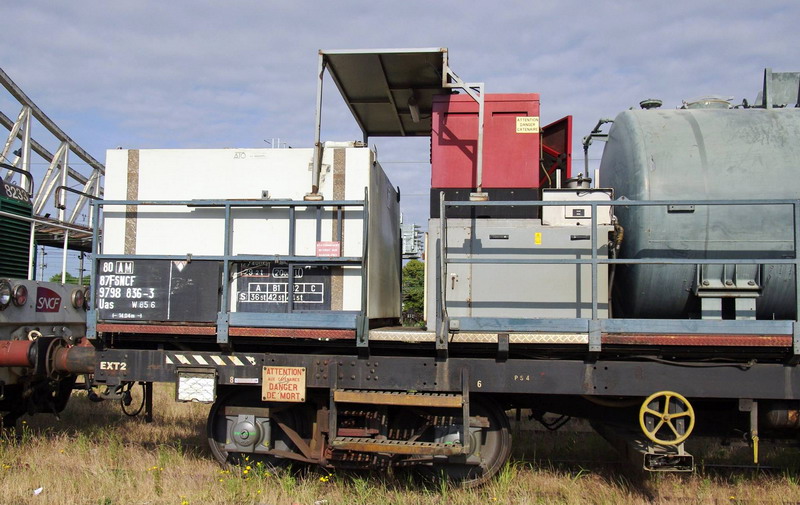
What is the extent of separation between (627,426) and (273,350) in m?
3.33

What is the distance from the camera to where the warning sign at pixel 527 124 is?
606cm

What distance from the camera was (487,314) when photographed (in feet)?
17.9

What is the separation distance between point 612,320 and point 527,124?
2.15 meters

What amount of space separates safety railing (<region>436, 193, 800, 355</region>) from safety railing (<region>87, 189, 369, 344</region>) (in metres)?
0.72

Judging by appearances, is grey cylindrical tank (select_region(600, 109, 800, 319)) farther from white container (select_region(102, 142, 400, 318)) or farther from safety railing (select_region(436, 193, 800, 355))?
white container (select_region(102, 142, 400, 318))

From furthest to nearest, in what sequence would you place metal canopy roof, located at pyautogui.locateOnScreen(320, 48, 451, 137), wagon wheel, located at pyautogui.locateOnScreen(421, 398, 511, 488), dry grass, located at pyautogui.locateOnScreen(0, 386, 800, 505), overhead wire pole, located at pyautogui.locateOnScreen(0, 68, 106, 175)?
overhead wire pole, located at pyautogui.locateOnScreen(0, 68, 106, 175)
metal canopy roof, located at pyautogui.locateOnScreen(320, 48, 451, 137)
wagon wheel, located at pyautogui.locateOnScreen(421, 398, 511, 488)
dry grass, located at pyautogui.locateOnScreen(0, 386, 800, 505)

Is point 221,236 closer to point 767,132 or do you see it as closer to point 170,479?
point 170,479

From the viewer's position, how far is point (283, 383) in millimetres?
5418

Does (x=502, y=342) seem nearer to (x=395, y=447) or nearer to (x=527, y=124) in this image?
(x=395, y=447)

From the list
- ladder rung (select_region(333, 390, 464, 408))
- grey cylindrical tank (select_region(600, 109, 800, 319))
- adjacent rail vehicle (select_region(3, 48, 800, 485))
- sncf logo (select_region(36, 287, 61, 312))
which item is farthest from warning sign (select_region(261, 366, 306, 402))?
sncf logo (select_region(36, 287, 61, 312))

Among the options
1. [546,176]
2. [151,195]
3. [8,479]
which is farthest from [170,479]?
[546,176]

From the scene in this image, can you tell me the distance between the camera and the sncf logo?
22.3ft

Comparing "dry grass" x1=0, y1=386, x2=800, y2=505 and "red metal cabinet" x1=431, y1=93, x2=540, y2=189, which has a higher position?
"red metal cabinet" x1=431, y1=93, x2=540, y2=189

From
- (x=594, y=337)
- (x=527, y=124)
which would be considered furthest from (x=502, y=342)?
(x=527, y=124)
